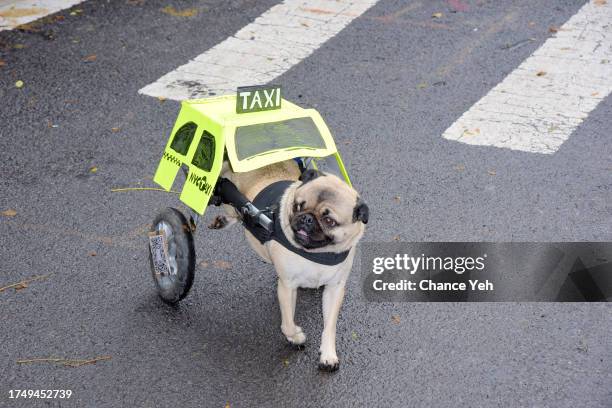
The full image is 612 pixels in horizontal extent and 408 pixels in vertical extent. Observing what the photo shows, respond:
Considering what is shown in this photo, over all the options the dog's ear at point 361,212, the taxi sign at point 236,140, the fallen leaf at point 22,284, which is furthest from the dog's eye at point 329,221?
the fallen leaf at point 22,284

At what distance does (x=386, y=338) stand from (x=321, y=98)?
367 centimetres

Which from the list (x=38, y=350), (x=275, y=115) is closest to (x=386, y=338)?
(x=275, y=115)

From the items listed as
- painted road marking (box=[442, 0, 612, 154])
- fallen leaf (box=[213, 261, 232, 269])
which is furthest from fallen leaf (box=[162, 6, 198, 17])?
fallen leaf (box=[213, 261, 232, 269])

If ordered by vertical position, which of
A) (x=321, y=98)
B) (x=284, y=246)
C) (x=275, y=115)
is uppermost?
(x=275, y=115)

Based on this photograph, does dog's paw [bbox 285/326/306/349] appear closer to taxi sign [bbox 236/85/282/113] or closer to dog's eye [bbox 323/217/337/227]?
dog's eye [bbox 323/217/337/227]

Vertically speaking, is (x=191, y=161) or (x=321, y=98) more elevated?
(x=191, y=161)

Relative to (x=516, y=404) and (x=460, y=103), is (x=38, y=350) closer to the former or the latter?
(x=516, y=404)

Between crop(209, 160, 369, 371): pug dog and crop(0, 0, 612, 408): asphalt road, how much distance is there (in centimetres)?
34

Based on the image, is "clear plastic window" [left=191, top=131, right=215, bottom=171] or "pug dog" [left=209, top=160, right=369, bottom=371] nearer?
"pug dog" [left=209, top=160, right=369, bottom=371]

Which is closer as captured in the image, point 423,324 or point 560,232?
point 423,324

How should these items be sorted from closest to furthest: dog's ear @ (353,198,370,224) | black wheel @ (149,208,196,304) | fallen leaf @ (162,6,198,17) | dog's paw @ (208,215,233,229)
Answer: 1. dog's ear @ (353,198,370,224)
2. black wheel @ (149,208,196,304)
3. dog's paw @ (208,215,233,229)
4. fallen leaf @ (162,6,198,17)

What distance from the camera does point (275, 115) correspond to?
221 inches

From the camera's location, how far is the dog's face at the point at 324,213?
4863 millimetres

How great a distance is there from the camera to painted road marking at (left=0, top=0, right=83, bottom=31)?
34.0 feet
